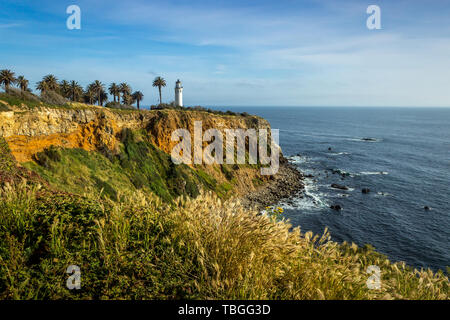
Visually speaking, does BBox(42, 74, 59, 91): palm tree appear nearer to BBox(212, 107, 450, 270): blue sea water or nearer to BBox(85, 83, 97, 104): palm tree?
BBox(85, 83, 97, 104): palm tree

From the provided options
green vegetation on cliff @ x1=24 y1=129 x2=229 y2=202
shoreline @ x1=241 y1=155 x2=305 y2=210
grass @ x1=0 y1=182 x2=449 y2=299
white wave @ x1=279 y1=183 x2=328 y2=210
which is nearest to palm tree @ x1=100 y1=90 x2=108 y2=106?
green vegetation on cliff @ x1=24 y1=129 x2=229 y2=202

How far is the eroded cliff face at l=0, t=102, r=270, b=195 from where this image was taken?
107 feet

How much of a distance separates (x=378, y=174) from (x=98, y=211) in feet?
269

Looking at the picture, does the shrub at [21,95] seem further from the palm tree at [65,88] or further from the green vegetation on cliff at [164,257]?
the green vegetation on cliff at [164,257]

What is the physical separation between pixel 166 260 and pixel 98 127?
144 ft

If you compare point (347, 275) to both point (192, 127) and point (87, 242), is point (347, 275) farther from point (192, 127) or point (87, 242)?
point (192, 127)

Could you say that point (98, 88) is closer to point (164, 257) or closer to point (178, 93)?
point (178, 93)

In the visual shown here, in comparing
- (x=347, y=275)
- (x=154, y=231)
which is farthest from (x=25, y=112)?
(x=347, y=275)

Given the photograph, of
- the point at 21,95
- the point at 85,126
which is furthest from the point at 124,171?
the point at 21,95

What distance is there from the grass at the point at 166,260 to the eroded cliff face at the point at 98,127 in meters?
32.0

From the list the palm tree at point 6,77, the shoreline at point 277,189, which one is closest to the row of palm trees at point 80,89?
the palm tree at point 6,77

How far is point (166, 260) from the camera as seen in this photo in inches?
240

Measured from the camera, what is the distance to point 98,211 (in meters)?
7.27
